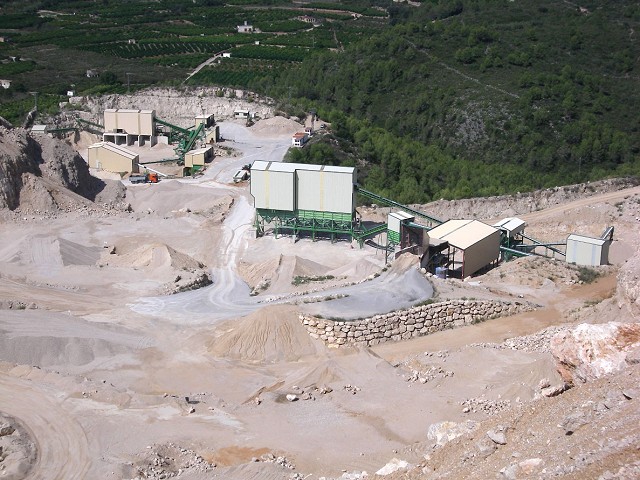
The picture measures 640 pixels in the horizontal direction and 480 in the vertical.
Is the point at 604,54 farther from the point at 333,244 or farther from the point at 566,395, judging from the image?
the point at 566,395

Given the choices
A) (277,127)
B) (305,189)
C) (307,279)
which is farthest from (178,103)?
(307,279)

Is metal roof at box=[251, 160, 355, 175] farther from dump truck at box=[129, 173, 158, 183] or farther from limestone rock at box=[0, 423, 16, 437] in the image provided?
limestone rock at box=[0, 423, 16, 437]

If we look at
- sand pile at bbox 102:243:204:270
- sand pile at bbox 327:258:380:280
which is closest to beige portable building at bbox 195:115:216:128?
sand pile at bbox 102:243:204:270

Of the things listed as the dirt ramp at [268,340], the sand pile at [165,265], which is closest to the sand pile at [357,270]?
the sand pile at [165,265]

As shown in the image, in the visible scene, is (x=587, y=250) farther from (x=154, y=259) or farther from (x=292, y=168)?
(x=154, y=259)

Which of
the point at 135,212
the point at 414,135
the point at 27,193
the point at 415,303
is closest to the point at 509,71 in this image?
the point at 414,135

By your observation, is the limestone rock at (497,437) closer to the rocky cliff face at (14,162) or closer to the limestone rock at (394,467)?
the limestone rock at (394,467)

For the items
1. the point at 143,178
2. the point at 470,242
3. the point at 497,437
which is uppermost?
the point at 497,437
